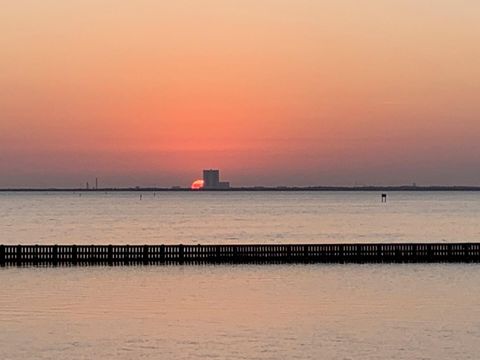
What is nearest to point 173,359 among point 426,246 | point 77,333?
point 77,333

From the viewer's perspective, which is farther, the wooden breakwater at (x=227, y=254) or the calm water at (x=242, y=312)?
the wooden breakwater at (x=227, y=254)

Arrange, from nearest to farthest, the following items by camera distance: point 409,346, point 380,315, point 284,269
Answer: point 409,346 < point 380,315 < point 284,269

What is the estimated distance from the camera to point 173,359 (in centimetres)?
3931

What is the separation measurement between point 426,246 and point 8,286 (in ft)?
107

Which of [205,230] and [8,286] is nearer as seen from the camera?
[8,286]

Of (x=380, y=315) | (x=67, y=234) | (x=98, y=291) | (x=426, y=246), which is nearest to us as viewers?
(x=380, y=315)

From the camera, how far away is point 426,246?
79.6 metres

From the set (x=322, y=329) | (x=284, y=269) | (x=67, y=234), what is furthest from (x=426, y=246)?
(x=67, y=234)

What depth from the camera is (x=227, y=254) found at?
254ft

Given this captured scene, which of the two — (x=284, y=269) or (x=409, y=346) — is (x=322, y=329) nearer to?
(x=409, y=346)

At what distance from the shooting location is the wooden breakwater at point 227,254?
76188mm

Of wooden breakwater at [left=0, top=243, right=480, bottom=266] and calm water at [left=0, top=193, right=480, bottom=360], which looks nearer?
calm water at [left=0, top=193, right=480, bottom=360]

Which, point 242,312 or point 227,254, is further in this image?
point 227,254

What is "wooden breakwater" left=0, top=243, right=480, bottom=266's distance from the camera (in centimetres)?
7619
